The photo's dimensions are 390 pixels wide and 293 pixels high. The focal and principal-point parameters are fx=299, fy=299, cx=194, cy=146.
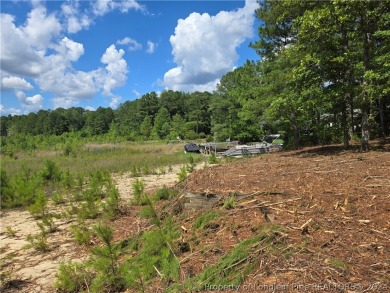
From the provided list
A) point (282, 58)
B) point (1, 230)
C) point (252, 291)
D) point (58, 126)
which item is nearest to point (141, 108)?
point (58, 126)

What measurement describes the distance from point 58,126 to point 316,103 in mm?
77963

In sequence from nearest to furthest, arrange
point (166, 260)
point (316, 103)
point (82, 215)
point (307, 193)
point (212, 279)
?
1. point (212, 279)
2. point (166, 260)
3. point (307, 193)
4. point (82, 215)
5. point (316, 103)

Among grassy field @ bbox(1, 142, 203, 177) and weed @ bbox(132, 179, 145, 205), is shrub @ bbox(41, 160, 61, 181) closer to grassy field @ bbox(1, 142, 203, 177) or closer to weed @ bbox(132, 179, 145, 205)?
grassy field @ bbox(1, 142, 203, 177)

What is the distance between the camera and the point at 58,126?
76.6 meters

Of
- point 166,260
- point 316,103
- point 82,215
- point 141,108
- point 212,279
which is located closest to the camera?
point 212,279

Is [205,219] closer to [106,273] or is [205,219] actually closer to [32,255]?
[106,273]

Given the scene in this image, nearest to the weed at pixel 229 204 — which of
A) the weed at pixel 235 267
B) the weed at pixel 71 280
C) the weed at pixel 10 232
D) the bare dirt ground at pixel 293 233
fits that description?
the bare dirt ground at pixel 293 233

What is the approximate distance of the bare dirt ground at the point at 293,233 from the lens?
2574mm

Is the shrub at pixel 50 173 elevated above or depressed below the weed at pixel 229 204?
above

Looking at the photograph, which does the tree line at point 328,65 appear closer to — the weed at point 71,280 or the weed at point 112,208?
the weed at point 112,208

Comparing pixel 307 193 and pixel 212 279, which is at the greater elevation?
pixel 307 193

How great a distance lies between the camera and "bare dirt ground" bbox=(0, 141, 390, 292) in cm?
257

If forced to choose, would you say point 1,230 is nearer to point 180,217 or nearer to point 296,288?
point 180,217

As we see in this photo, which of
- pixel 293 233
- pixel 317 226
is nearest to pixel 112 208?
pixel 293 233
